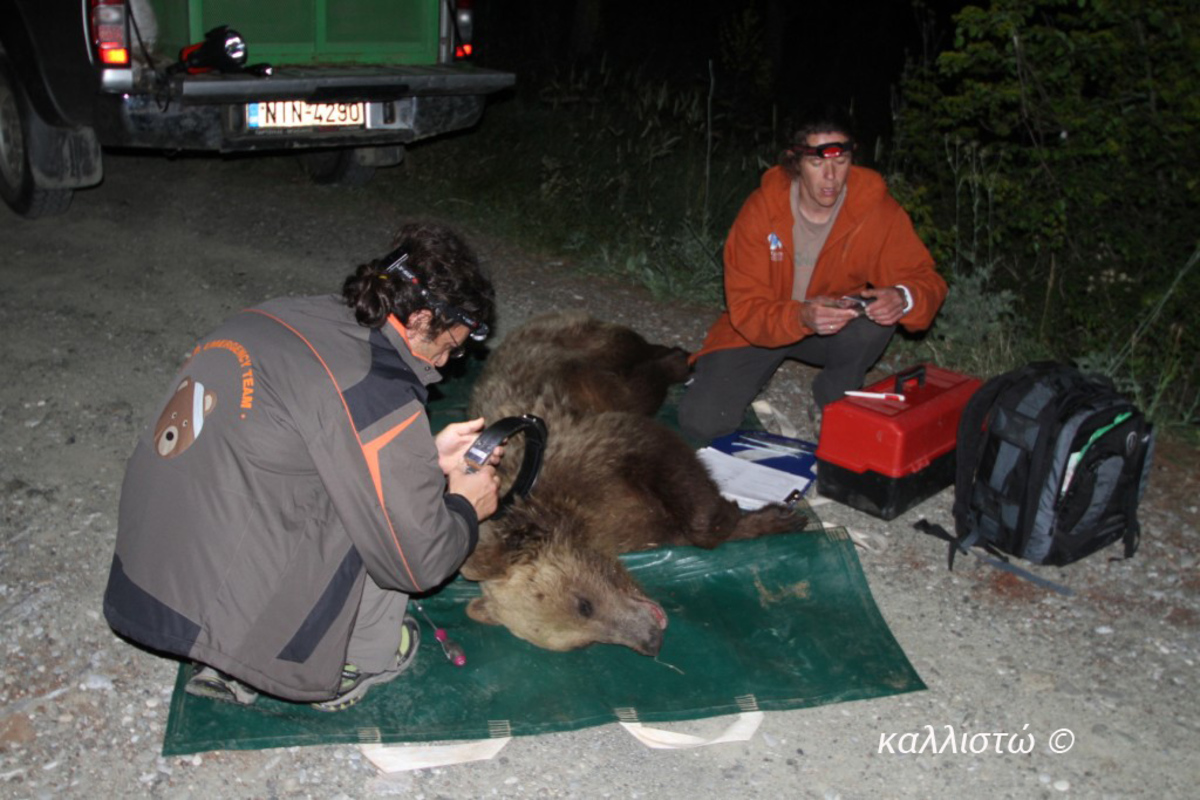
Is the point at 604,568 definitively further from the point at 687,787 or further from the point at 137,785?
the point at 137,785

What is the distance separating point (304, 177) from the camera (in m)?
9.52

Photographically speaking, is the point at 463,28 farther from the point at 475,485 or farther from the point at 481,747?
the point at 481,747

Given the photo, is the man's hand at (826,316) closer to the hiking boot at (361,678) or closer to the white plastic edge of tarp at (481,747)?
the white plastic edge of tarp at (481,747)

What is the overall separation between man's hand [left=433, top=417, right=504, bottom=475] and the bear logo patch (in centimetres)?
66

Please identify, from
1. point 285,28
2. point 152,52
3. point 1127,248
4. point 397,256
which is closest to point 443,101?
point 285,28

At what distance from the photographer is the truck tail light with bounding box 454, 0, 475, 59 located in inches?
308

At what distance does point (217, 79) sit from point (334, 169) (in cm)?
264

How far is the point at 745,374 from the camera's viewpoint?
5.55m

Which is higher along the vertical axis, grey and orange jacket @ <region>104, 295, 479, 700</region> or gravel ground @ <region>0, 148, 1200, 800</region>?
grey and orange jacket @ <region>104, 295, 479, 700</region>

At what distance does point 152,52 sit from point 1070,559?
586cm

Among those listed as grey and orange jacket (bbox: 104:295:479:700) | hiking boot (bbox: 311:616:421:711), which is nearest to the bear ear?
hiking boot (bbox: 311:616:421:711)

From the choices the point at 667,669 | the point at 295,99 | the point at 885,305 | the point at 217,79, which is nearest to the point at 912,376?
the point at 885,305

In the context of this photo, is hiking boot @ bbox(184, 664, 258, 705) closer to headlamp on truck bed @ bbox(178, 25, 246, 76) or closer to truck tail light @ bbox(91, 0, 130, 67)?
headlamp on truck bed @ bbox(178, 25, 246, 76)

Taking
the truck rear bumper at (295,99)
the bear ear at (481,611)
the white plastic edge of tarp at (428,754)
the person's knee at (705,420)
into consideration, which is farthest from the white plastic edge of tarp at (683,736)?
the truck rear bumper at (295,99)
